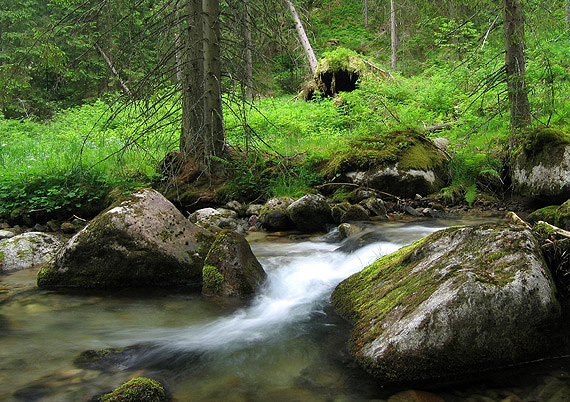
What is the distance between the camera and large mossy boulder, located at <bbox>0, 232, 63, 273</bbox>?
19.0 feet

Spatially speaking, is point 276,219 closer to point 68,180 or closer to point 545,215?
point 545,215

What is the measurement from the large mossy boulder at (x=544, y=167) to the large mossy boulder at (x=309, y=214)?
3.64 metres

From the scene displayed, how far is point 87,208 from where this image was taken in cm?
842

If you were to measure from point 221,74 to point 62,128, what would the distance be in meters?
13.0

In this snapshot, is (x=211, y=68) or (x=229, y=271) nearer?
(x=229, y=271)

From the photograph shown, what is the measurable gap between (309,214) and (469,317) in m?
4.82

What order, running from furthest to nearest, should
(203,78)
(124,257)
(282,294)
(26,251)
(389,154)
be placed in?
(389,154) < (203,78) < (26,251) < (124,257) < (282,294)

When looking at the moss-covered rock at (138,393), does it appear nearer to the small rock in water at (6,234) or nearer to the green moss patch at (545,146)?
the small rock in water at (6,234)

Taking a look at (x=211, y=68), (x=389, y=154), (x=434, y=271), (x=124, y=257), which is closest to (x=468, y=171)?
(x=389, y=154)

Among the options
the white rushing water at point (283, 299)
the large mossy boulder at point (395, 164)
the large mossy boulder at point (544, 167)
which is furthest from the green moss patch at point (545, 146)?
the white rushing water at point (283, 299)

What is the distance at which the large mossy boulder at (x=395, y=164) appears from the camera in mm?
8531

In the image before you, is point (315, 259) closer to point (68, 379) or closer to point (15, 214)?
point (68, 379)

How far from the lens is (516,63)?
23.6 feet

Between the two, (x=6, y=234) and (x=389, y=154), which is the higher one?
(x=389, y=154)
